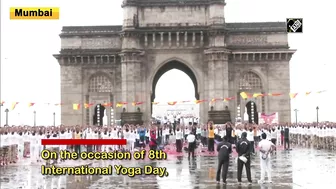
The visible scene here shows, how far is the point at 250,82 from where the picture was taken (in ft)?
227

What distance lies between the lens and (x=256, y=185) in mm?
22156

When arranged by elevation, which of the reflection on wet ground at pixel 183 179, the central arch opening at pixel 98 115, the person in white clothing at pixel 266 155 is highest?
the central arch opening at pixel 98 115

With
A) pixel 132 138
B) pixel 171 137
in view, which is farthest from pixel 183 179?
pixel 171 137

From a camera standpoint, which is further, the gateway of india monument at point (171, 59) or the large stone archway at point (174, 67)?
the large stone archway at point (174, 67)

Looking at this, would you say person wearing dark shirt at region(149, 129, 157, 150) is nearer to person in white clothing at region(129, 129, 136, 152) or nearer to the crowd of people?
the crowd of people

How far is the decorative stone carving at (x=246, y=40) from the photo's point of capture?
6875 centimetres

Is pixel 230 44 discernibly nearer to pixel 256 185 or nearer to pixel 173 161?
Answer: pixel 173 161

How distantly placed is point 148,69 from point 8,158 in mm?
34114

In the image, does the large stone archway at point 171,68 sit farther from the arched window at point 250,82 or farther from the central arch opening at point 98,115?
the central arch opening at point 98,115

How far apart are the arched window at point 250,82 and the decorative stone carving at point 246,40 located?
3.58 m

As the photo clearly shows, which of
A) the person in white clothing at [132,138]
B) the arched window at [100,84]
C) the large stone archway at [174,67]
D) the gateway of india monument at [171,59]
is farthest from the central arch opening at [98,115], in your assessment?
the person in white clothing at [132,138]

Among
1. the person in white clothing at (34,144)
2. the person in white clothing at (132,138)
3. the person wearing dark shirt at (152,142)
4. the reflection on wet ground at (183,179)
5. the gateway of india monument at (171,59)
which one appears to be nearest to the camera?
the reflection on wet ground at (183,179)

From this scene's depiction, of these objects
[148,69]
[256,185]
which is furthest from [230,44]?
[256,185]

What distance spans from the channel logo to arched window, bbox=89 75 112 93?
4983 cm
